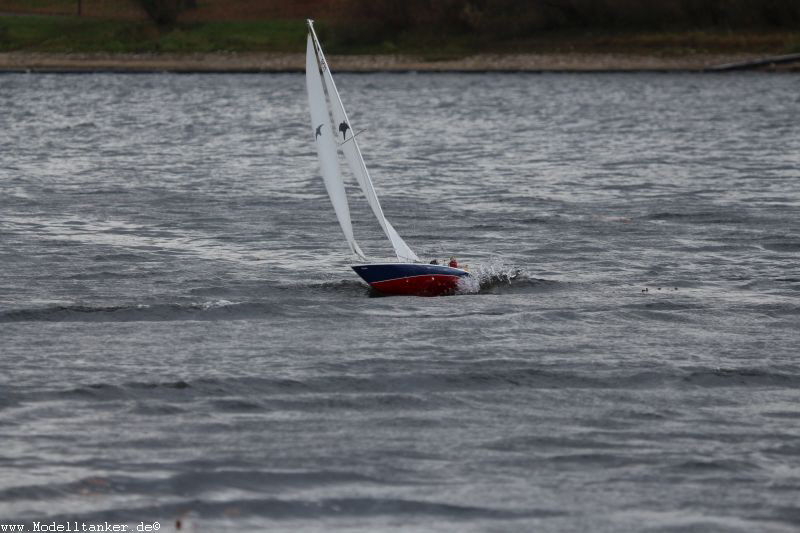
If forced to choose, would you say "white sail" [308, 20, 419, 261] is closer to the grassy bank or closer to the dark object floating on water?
the dark object floating on water

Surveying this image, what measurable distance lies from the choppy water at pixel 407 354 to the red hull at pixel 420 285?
264 mm

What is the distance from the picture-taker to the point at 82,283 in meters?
26.6

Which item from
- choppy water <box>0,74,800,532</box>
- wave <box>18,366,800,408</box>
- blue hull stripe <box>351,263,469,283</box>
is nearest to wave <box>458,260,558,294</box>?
choppy water <box>0,74,800,532</box>

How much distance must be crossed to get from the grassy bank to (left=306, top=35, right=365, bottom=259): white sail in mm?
88082

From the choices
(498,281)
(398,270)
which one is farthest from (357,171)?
(498,281)

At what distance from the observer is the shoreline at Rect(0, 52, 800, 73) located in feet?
358

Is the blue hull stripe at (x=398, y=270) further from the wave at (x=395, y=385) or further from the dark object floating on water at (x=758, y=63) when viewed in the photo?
the dark object floating on water at (x=758, y=63)

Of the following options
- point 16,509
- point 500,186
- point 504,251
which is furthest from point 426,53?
point 16,509

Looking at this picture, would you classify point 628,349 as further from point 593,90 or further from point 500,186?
point 593,90

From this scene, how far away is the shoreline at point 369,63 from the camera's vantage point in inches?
4301

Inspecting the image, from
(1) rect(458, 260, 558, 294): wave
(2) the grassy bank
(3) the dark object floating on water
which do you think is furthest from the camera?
(2) the grassy bank

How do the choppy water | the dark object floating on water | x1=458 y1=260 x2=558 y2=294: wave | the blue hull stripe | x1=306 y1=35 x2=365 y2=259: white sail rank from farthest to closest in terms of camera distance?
the dark object floating on water < x1=458 y1=260 x2=558 y2=294: wave < the blue hull stripe < x1=306 y1=35 x2=365 y2=259: white sail < the choppy water

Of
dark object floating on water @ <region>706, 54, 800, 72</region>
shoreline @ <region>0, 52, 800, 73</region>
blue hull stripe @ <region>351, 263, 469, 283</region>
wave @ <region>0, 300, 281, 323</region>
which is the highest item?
dark object floating on water @ <region>706, 54, 800, 72</region>

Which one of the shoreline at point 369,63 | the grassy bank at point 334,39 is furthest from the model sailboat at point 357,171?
the grassy bank at point 334,39
